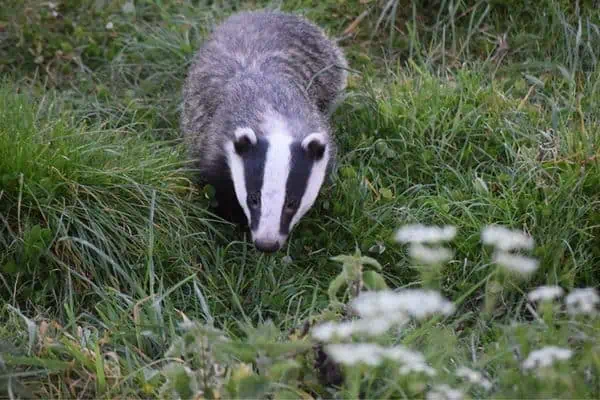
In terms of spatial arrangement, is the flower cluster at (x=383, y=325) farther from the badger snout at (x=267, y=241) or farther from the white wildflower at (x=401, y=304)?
the badger snout at (x=267, y=241)

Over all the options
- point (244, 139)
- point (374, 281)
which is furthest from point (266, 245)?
point (374, 281)

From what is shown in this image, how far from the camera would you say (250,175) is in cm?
404

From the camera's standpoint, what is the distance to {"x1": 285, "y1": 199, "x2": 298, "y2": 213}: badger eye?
3961 millimetres

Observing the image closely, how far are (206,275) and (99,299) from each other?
43 centimetres

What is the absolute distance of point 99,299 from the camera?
380 centimetres

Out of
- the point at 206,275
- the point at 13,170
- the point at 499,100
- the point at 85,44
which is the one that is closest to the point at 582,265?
the point at 499,100

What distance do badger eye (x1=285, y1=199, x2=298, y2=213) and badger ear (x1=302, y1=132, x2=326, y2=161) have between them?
0.71ft

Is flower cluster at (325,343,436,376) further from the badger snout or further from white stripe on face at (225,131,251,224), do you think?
white stripe on face at (225,131,251,224)

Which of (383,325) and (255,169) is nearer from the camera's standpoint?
(383,325)

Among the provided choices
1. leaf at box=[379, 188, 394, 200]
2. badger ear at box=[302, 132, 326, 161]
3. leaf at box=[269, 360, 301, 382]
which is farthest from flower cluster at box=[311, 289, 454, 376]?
leaf at box=[379, 188, 394, 200]

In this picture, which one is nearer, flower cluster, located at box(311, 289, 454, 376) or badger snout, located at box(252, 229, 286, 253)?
flower cluster, located at box(311, 289, 454, 376)

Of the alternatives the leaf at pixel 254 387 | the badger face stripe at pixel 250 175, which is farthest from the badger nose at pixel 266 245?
the leaf at pixel 254 387

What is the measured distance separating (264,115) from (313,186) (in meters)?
0.44

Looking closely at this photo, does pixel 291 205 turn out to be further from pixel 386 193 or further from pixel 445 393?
pixel 445 393
